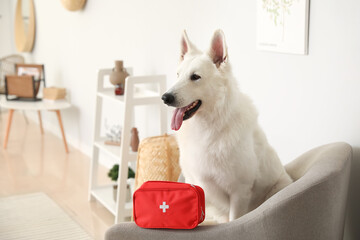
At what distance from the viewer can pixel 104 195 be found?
3.34m

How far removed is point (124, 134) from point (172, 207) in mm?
1465

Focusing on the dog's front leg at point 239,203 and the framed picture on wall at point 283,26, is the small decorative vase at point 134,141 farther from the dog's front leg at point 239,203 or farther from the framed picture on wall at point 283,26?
the dog's front leg at point 239,203

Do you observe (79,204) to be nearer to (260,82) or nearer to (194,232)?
(260,82)

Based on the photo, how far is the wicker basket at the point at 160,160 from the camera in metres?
2.52

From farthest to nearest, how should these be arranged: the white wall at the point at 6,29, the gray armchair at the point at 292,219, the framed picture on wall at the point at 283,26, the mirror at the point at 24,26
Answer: the white wall at the point at 6,29, the mirror at the point at 24,26, the framed picture on wall at the point at 283,26, the gray armchair at the point at 292,219

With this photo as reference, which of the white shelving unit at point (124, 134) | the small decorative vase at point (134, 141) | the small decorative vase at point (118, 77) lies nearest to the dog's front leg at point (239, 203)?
the white shelving unit at point (124, 134)

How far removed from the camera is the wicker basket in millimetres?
2523

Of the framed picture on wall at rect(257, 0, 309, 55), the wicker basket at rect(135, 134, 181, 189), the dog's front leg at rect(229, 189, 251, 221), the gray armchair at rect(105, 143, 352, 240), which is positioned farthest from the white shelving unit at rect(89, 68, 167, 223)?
the gray armchair at rect(105, 143, 352, 240)

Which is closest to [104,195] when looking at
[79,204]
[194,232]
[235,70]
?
[79,204]

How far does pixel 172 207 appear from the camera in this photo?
4.96 feet

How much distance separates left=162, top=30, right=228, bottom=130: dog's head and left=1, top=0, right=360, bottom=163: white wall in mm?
544

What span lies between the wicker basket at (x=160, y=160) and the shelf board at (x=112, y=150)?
463mm

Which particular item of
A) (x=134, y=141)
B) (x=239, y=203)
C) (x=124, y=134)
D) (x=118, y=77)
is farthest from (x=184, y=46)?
(x=118, y=77)

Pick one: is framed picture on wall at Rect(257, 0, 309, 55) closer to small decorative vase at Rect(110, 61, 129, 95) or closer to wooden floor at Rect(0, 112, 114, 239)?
small decorative vase at Rect(110, 61, 129, 95)
